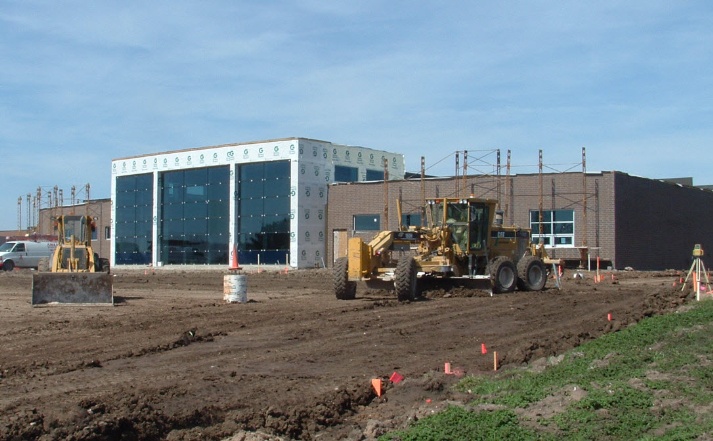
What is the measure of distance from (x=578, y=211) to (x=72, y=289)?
27.0m

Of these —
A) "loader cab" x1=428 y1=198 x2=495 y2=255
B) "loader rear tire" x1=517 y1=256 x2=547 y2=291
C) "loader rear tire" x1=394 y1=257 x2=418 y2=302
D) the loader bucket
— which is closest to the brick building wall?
"loader rear tire" x1=517 y1=256 x2=547 y2=291

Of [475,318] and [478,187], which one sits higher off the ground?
Result: [478,187]

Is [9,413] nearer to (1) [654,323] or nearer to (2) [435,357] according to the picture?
(2) [435,357]

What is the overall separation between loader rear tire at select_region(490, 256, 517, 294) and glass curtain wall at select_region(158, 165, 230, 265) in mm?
29501

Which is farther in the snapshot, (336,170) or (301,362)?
(336,170)

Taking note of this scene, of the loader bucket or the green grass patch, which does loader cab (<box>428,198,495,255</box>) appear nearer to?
the loader bucket

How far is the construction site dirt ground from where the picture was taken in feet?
26.2

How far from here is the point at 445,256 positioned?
73.9 ft

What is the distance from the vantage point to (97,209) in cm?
6331

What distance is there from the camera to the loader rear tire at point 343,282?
70.9ft

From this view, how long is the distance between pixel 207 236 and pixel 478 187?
18125 millimetres

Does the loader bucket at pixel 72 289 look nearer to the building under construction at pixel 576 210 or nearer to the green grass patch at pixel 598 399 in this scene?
the green grass patch at pixel 598 399

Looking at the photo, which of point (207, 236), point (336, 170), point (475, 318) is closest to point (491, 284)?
point (475, 318)

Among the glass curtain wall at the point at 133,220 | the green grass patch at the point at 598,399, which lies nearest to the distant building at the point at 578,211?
the glass curtain wall at the point at 133,220
